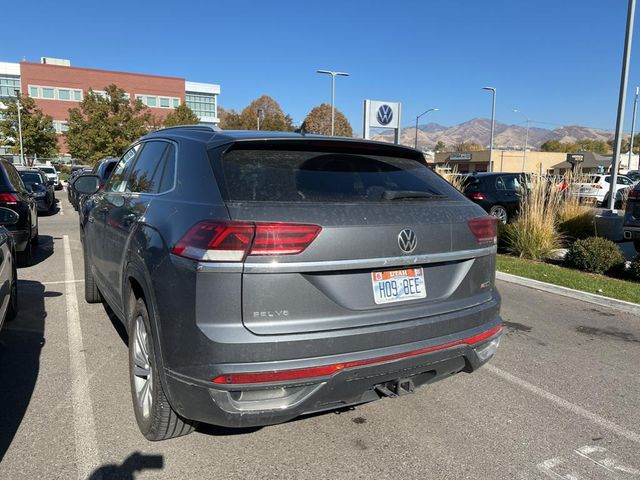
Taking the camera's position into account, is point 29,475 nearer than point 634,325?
Yes

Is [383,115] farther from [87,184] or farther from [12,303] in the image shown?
[12,303]

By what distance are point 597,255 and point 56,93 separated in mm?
78794

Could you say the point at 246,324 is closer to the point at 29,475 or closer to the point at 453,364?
the point at 453,364

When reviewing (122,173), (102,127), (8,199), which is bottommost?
(8,199)

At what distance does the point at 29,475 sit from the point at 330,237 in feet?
6.63

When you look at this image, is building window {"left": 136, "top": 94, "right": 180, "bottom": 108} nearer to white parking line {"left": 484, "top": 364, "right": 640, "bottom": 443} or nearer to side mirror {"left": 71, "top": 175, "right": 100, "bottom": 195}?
side mirror {"left": 71, "top": 175, "right": 100, "bottom": 195}

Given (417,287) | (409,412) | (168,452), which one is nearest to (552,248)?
(409,412)

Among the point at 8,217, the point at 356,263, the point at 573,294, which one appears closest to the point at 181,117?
the point at 573,294

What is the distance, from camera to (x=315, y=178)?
2766 mm

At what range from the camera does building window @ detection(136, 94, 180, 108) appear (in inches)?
3017

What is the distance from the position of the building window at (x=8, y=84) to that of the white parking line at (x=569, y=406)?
84.2 metres

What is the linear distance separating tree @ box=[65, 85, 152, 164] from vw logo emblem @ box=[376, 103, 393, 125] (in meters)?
30.3

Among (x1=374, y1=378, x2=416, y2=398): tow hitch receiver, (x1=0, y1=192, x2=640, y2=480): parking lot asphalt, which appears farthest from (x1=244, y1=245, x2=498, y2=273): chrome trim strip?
(x1=0, y1=192, x2=640, y2=480): parking lot asphalt

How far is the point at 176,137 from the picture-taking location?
3.33 metres
